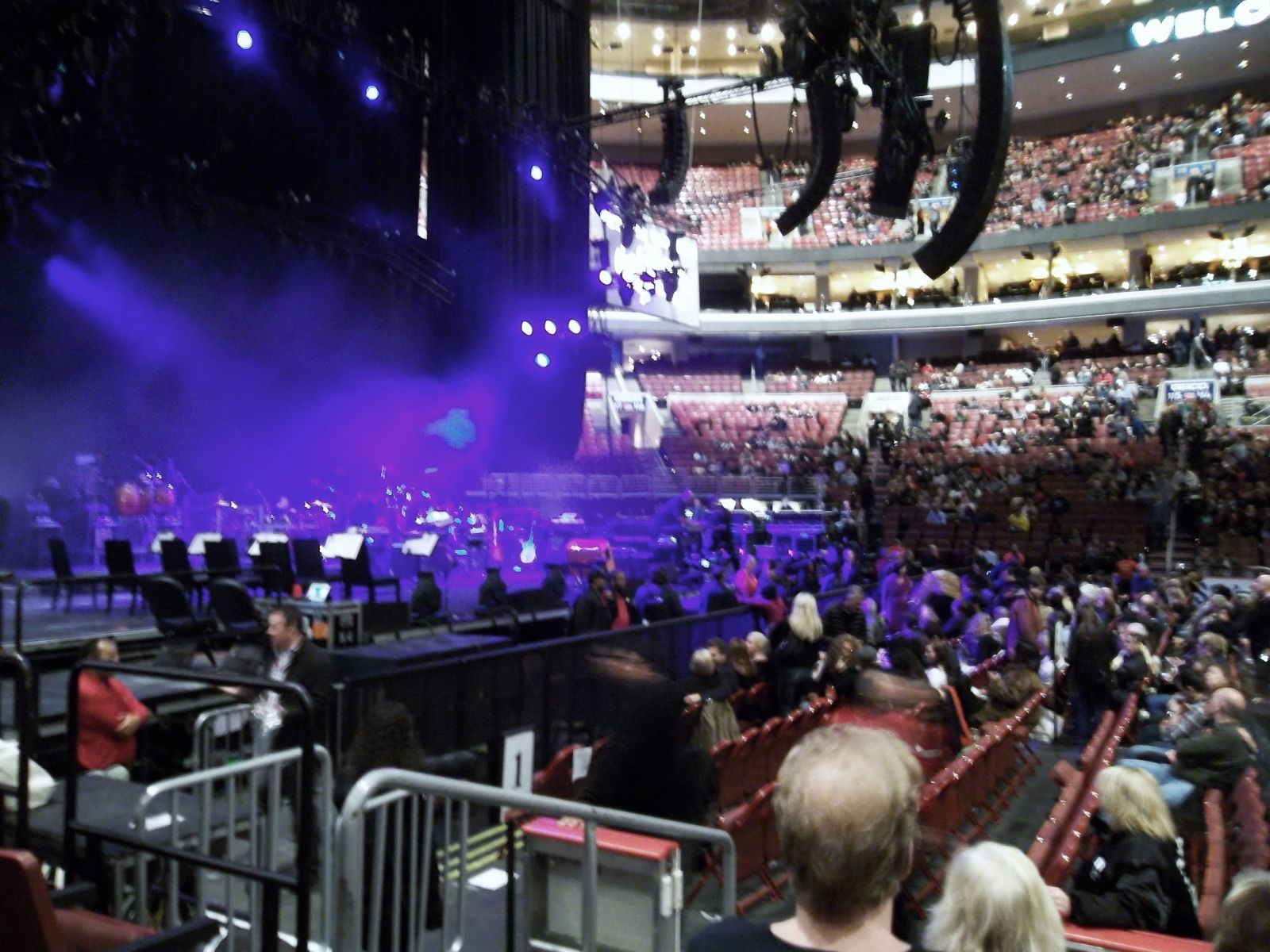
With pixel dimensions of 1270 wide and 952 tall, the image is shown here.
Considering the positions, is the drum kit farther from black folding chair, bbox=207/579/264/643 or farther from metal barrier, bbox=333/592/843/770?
metal barrier, bbox=333/592/843/770

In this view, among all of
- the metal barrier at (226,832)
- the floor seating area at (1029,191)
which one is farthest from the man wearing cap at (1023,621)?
the floor seating area at (1029,191)

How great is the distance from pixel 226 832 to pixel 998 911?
2692mm

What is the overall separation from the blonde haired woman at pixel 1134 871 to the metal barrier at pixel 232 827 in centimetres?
230

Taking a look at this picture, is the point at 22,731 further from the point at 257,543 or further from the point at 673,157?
the point at 673,157

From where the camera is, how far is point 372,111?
1301 centimetres

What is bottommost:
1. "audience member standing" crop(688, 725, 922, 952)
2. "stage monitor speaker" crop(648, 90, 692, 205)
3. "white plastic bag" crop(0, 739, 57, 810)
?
"white plastic bag" crop(0, 739, 57, 810)

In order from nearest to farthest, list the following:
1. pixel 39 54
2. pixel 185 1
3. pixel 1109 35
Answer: pixel 39 54, pixel 185 1, pixel 1109 35

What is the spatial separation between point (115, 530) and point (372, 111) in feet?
21.5

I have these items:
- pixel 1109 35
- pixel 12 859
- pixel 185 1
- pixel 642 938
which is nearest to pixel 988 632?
pixel 642 938

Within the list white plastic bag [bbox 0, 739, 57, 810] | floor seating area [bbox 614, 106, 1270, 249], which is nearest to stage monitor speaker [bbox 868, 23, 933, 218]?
white plastic bag [bbox 0, 739, 57, 810]

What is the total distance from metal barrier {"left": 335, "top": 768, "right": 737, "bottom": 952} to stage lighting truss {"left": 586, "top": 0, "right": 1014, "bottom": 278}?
19.2 ft

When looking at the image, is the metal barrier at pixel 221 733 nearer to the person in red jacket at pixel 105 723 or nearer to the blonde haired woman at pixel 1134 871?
the person in red jacket at pixel 105 723

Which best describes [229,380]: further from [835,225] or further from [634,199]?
[835,225]

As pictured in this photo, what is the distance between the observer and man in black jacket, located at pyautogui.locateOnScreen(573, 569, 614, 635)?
357 inches
